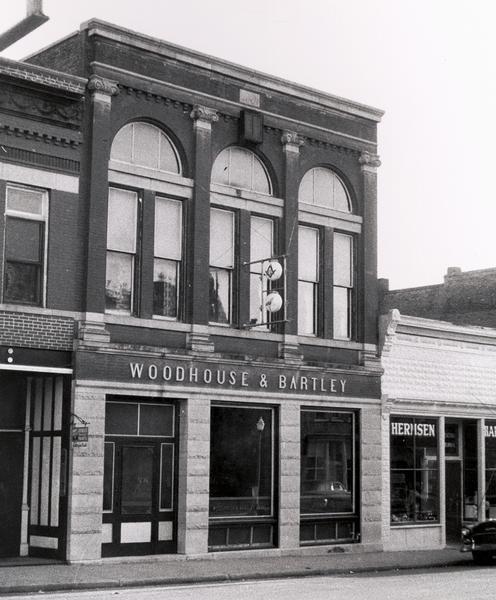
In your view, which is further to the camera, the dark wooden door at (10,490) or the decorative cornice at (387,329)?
the decorative cornice at (387,329)

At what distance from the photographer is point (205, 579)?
18875mm

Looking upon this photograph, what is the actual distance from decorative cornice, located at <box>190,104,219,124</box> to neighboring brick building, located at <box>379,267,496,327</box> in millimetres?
18909

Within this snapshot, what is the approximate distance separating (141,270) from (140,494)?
470 cm

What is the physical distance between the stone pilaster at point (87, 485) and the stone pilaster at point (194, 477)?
220 centimetres

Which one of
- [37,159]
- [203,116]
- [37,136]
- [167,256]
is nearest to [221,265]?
[167,256]

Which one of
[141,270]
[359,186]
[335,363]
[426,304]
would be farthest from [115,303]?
[426,304]

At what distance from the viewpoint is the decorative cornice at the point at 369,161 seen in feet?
86.6

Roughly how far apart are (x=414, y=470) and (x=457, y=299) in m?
16.6

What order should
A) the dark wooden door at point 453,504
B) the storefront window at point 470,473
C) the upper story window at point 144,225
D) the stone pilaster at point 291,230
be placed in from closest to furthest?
the upper story window at point 144,225, the stone pilaster at point 291,230, the dark wooden door at point 453,504, the storefront window at point 470,473

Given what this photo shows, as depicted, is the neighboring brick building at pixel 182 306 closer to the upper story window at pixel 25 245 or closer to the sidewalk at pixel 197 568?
the upper story window at pixel 25 245

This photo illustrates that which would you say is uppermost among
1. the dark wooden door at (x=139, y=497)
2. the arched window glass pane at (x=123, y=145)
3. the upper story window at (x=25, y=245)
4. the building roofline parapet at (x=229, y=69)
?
the building roofline parapet at (x=229, y=69)

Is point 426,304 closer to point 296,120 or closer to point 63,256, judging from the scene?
point 296,120

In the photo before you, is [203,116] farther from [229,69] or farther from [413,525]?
[413,525]

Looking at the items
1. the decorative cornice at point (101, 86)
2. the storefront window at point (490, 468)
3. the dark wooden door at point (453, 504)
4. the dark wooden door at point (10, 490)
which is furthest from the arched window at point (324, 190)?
the dark wooden door at point (10, 490)
